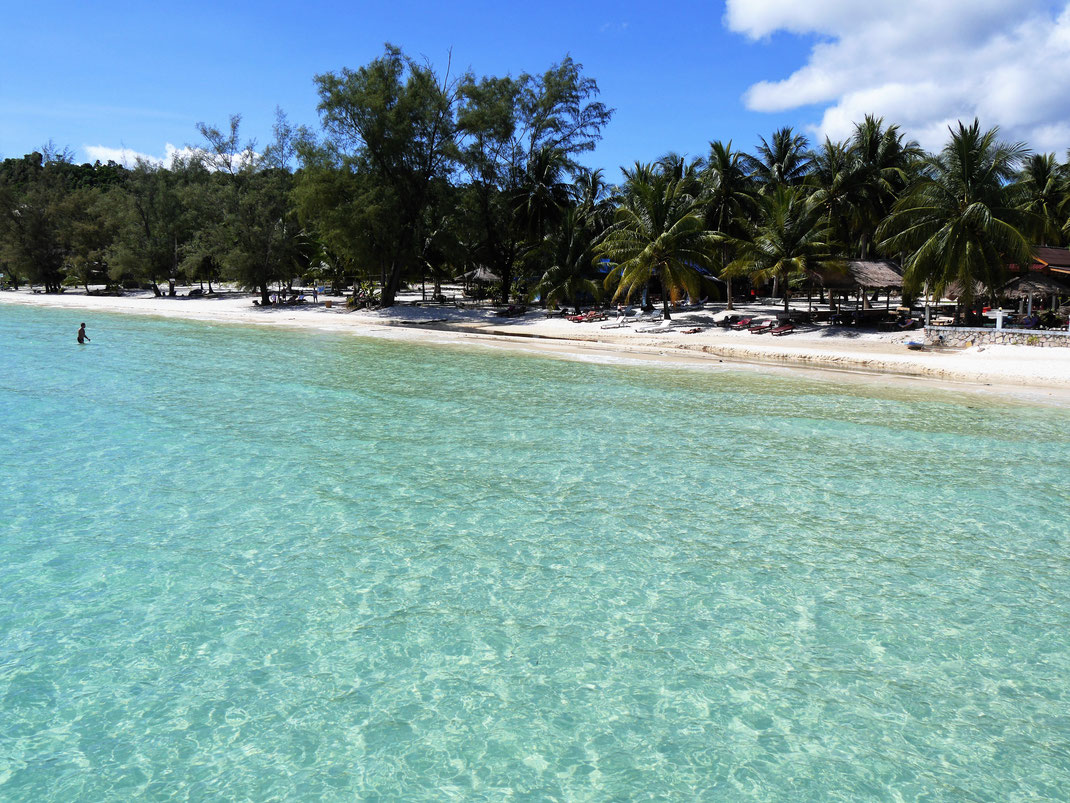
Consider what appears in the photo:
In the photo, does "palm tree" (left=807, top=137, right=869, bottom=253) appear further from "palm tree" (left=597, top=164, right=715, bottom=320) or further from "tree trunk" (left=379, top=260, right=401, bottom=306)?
"tree trunk" (left=379, top=260, right=401, bottom=306)

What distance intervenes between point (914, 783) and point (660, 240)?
83.8ft

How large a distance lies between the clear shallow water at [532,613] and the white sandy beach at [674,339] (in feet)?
22.4

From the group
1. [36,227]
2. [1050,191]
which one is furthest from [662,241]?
[36,227]

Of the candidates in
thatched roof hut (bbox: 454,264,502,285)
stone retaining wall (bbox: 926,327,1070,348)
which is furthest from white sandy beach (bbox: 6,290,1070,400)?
thatched roof hut (bbox: 454,264,502,285)

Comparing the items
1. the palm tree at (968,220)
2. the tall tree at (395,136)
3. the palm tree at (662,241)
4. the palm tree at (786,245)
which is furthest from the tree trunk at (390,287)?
the palm tree at (968,220)

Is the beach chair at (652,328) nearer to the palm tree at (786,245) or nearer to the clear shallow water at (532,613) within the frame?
the palm tree at (786,245)

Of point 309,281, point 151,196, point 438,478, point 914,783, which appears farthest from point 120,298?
point 914,783

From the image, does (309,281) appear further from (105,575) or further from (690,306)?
(105,575)

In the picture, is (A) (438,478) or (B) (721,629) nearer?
(B) (721,629)

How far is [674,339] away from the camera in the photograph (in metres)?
26.9

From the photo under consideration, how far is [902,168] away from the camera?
1423 inches

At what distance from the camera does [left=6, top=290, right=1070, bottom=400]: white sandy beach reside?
1919 centimetres

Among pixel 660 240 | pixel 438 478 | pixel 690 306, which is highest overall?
pixel 660 240

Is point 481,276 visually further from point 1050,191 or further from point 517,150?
point 1050,191
